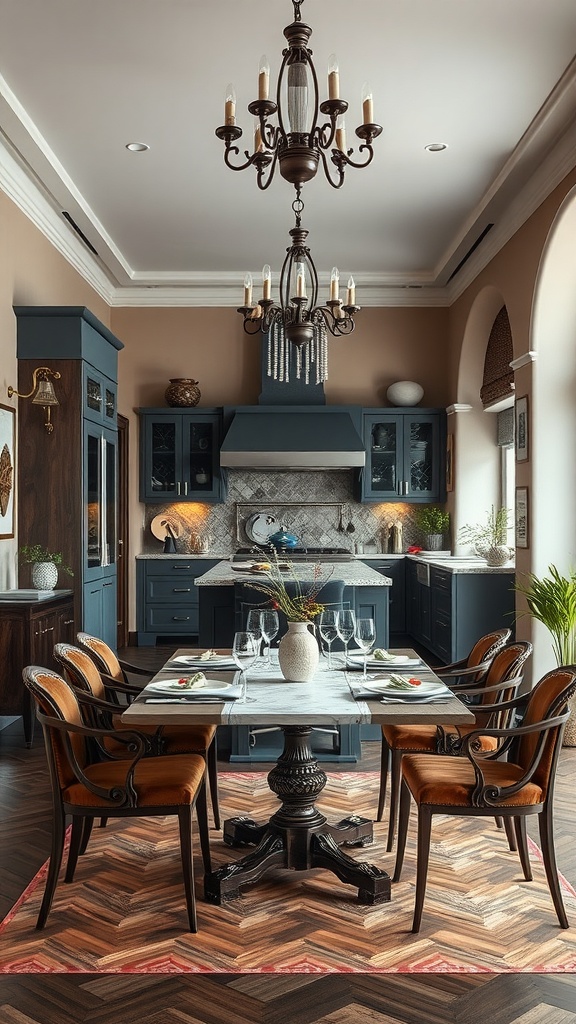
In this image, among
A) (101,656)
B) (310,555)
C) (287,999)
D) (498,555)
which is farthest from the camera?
(310,555)

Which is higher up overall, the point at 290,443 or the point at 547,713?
the point at 290,443

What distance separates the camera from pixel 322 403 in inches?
334

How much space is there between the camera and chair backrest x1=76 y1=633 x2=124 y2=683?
349 centimetres

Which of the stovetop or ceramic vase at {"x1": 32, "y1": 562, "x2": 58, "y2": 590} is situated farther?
the stovetop

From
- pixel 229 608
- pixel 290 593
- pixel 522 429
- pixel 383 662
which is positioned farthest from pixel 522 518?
pixel 383 662

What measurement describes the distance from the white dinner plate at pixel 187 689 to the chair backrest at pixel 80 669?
0.35m

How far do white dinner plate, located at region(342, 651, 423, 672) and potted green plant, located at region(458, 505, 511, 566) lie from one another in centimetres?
344

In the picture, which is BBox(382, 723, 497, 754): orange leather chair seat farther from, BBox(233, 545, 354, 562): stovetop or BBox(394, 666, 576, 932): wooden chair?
BBox(233, 545, 354, 562): stovetop

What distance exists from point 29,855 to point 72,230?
485 cm

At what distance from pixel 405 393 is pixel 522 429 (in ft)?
9.11

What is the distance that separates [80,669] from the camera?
3.22 meters

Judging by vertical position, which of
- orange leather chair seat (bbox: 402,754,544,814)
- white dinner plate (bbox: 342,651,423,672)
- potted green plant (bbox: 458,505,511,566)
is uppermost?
potted green plant (bbox: 458,505,511,566)

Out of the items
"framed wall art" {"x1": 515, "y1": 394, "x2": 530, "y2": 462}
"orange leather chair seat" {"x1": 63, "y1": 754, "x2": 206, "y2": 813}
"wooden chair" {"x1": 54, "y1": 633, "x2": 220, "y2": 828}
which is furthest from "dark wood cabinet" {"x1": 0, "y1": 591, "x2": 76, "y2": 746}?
"framed wall art" {"x1": 515, "y1": 394, "x2": 530, "y2": 462}

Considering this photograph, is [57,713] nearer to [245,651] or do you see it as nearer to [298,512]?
[245,651]
